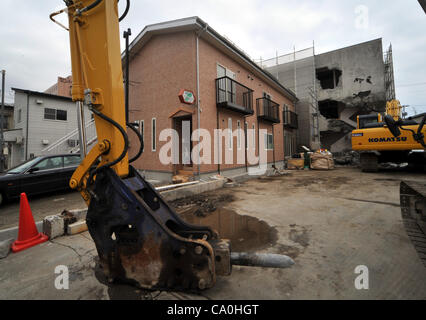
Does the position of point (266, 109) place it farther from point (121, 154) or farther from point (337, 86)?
point (121, 154)

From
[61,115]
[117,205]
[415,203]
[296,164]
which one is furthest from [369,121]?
[61,115]

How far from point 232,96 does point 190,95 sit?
284 centimetres

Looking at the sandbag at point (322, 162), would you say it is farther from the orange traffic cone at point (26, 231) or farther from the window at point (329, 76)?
the orange traffic cone at point (26, 231)

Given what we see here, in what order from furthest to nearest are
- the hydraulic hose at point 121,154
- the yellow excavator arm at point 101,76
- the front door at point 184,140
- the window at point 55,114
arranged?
1. the window at point 55,114
2. the front door at point 184,140
3. the yellow excavator arm at point 101,76
4. the hydraulic hose at point 121,154

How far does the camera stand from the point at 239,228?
11.1ft

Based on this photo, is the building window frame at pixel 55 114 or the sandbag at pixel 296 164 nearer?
the sandbag at pixel 296 164

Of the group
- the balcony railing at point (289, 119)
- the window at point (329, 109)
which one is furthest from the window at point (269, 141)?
the window at point (329, 109)

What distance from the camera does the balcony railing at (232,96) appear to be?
29.0ft

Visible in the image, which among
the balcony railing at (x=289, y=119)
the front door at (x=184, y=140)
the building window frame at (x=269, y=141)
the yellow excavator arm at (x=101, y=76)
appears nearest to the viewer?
the yellow excavator arm at (x=101, y=76)

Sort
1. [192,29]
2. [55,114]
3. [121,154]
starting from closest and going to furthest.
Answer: [121,154] → [192,29] → [55,114]

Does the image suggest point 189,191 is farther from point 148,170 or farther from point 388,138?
point 388,138

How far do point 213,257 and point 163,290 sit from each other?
60 centimetres

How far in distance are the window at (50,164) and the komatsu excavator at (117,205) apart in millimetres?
5855

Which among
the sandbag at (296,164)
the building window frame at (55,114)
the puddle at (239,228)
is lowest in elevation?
the puddle at (239,228)
